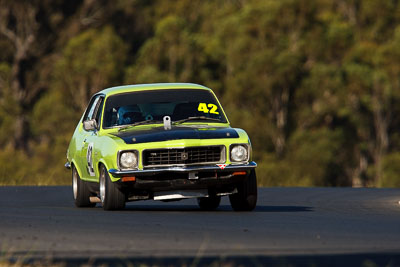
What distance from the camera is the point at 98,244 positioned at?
10.9 metres

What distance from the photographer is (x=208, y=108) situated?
16.4m

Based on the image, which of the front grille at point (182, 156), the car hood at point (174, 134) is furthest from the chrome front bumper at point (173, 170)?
the car hood at point (174, 134)

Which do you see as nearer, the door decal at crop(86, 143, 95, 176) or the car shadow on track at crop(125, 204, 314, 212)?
the door decal at crop(86, 143, 95, 176)

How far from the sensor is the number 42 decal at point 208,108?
53.4 ft

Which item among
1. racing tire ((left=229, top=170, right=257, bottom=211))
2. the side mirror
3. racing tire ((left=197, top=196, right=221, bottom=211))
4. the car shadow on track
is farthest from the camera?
racing tire ((left=197, top=196, right=221, bottom=211))

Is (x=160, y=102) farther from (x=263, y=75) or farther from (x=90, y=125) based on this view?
(x=263, y=75)

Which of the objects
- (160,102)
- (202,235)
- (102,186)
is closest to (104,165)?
(102,186)

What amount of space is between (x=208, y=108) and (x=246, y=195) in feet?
5.21

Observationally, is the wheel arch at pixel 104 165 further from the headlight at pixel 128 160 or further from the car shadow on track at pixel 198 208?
the car shadow on track at pixel 198 208

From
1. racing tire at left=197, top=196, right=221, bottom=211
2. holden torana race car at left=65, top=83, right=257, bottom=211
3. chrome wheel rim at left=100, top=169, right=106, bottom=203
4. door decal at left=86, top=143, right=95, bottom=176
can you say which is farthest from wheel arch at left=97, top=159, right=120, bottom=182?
racing tire at left=197, top=196, right=221, bottom=211

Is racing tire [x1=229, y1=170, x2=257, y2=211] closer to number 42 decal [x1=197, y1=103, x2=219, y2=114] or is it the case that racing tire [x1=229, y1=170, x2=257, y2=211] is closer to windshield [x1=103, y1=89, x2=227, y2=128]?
windshield [x1=103, y1=89, x2=227, y2=128]

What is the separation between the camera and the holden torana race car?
1482 centimetres

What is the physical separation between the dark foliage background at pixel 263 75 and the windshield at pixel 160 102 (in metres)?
33.8

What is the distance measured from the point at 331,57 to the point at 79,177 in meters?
42.7
